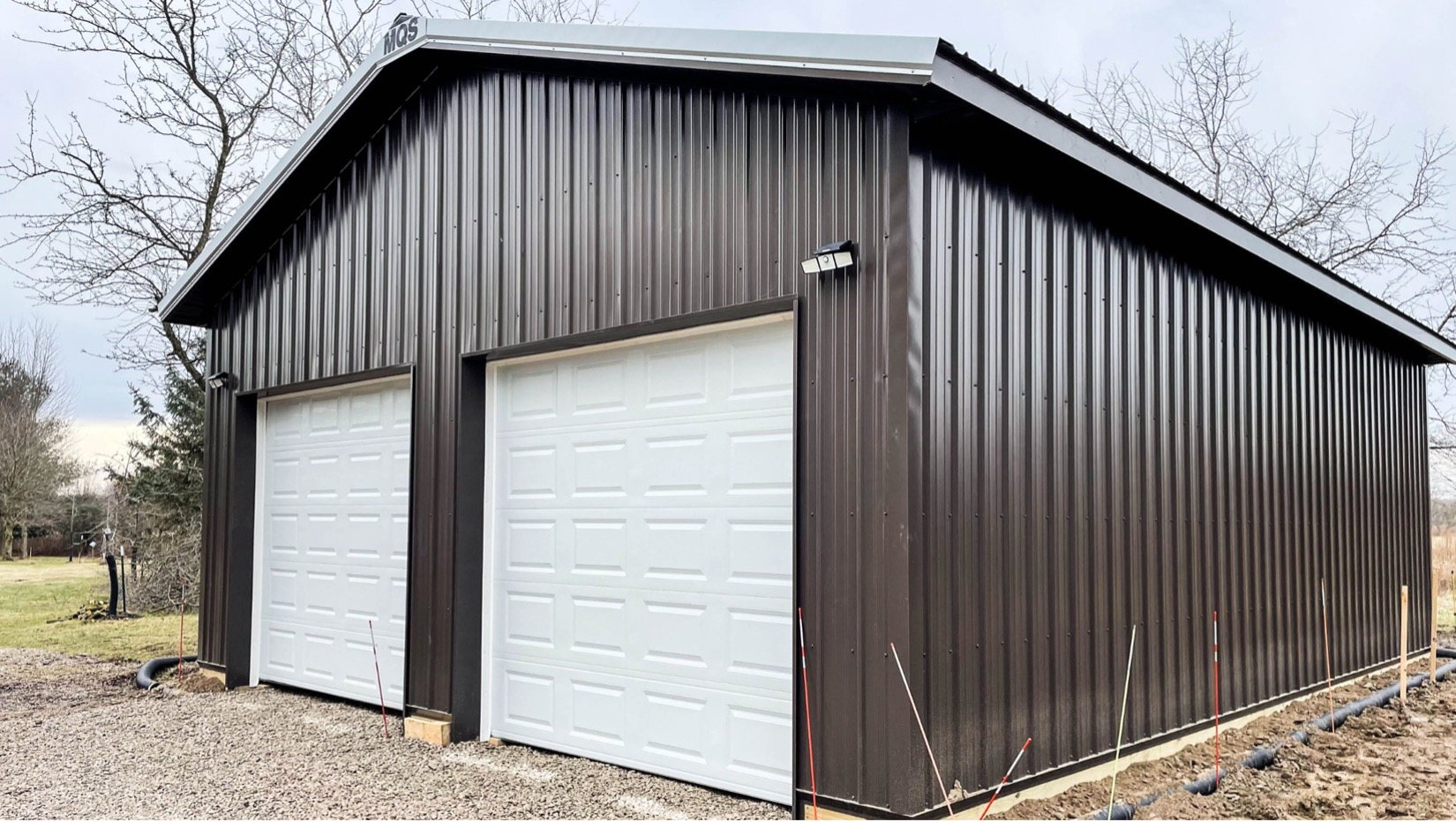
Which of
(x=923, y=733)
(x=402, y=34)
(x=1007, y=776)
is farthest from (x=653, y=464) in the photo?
(x=402, y=34)

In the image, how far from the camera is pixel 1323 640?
834 centimetres

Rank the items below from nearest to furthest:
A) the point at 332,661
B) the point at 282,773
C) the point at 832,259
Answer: the point at 832,259
the point at 282,773
the point at 332,661

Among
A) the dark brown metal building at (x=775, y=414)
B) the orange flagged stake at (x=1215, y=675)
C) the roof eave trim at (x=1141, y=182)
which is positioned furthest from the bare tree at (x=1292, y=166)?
the orange flagged stake at (x=1215, y=675)

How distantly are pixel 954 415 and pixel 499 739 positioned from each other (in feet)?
12.2

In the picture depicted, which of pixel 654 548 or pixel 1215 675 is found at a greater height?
pixel 654 548

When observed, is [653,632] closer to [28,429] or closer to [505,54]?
[505,54]

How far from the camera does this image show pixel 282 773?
239 inches

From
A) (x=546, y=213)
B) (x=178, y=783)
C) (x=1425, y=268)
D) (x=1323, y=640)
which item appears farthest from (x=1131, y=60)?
(x=178, y=783)

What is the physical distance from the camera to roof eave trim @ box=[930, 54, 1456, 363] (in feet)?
15.0

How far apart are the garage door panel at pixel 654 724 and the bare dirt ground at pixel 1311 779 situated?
3.75 ft

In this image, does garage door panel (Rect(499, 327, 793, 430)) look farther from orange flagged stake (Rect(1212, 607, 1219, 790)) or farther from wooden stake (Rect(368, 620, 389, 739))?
orange flagged stake (Rect(1212, 607, 1219, 790))

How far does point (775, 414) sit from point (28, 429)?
28.5m

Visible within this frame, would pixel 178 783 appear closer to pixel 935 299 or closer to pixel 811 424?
pixel 811 424

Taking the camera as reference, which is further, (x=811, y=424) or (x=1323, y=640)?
(x=1323, y=640)
